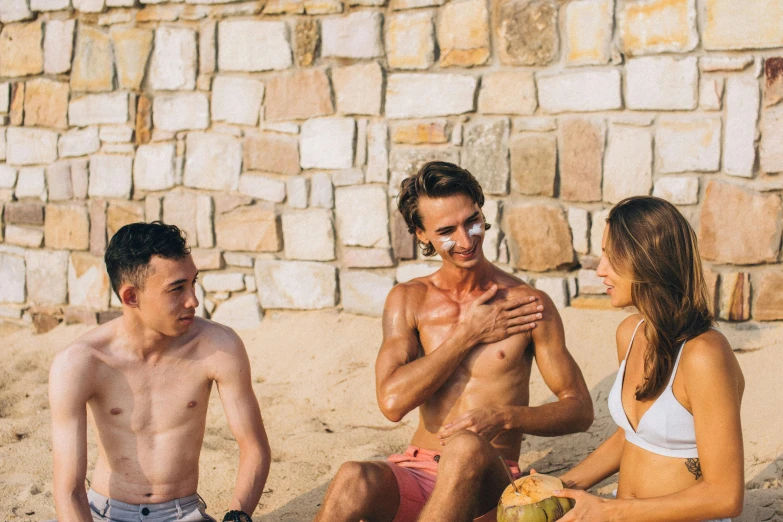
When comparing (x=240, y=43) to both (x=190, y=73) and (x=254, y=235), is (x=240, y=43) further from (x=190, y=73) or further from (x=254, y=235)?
(x=254, y=235)

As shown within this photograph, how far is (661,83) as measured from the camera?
500 centimetres

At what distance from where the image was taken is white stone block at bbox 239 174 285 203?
600 cm

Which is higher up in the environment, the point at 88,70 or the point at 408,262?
the point at 88,70

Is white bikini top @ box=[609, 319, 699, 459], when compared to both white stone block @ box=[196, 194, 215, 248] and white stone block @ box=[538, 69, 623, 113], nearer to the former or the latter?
white stone block @ box=[538, 69, 623, 113]

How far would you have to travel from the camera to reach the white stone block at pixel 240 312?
6.14 meters

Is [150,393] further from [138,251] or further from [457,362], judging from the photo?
[457,362]

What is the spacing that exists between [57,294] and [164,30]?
84.0 inches

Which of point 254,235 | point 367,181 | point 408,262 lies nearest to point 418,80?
point 367,181

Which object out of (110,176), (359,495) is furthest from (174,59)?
(359,495)

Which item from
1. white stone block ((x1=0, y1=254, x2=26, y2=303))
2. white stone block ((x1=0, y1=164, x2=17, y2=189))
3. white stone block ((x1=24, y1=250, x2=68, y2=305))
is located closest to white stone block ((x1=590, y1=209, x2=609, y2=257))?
white stone block ((x1=24, y1=250, x2=68, y2=305))

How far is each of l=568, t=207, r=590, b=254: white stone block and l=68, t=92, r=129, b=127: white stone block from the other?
3.25 m

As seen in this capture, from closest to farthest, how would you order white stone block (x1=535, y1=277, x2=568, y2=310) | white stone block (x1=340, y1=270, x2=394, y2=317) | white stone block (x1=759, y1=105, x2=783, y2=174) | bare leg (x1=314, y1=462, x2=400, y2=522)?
bare leg (x1=314, y1=462, x2=400, y2=522), white stone block (x1=759, y1=105, x2=783, y2=174), white stone block (x1=535, y1=277, x2=568, y2=310), white stone block (x1=340, y1=270, x2=394, y2=317)

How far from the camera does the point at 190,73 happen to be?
20.4ft

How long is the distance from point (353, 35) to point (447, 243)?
→ 2.65 metres
